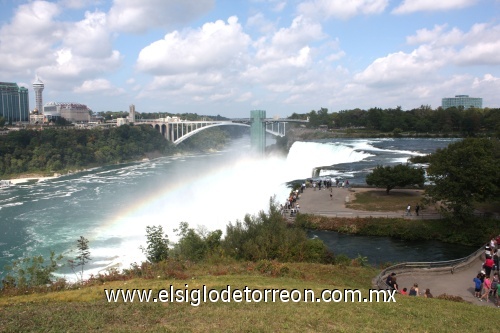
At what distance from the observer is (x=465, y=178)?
47.0ft

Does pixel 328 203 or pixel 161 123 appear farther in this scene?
pixel 161 123

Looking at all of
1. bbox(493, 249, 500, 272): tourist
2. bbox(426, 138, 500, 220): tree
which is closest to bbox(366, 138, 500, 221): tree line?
bbox(426, 138, 500, 220): tree

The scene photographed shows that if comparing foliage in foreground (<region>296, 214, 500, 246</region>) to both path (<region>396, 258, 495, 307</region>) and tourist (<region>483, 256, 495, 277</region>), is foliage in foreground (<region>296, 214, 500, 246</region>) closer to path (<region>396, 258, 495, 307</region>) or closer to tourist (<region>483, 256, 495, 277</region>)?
path (<region>396, 258, 495, 307</region>)

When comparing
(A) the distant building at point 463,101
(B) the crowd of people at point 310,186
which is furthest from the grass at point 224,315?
(A) the distant building at point 463,101

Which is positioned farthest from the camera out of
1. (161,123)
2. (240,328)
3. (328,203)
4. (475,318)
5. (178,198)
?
(161,123)

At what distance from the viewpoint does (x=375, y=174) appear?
19.0 metres

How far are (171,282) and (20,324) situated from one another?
9.23 ft

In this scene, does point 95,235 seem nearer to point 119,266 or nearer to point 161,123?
point 119,266

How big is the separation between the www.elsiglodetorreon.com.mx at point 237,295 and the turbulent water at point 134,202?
26.1 ft

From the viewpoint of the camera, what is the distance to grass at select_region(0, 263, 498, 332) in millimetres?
5266

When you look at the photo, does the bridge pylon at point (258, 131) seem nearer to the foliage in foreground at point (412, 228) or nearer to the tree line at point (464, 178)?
the foliage in foreground at point (412, 228)

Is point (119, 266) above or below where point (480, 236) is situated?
below

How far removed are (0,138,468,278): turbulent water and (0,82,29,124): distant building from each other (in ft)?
177

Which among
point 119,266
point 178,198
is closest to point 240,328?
point 119,266
